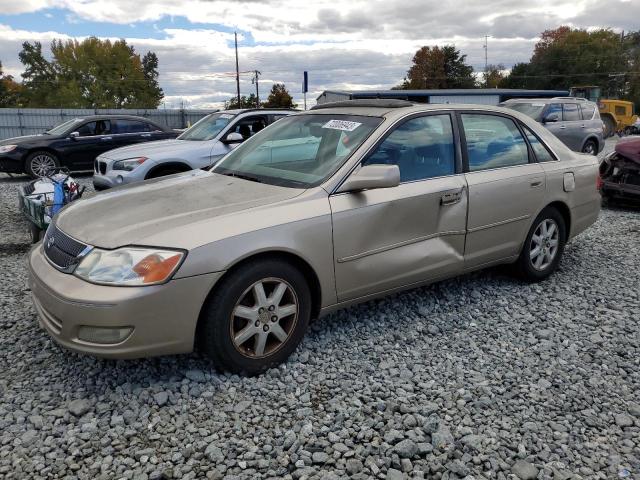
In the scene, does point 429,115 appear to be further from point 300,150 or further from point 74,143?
point 74,143

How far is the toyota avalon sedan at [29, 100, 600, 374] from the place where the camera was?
278 centimetres

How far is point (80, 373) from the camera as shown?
319 cm

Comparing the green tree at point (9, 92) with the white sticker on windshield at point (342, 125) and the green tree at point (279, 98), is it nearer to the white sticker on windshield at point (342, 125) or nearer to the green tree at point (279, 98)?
the green tree at point (279, 98)

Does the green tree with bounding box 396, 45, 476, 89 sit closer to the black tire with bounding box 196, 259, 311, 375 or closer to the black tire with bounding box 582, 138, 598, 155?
the black tire with bounding box 582, 138, 598, 155

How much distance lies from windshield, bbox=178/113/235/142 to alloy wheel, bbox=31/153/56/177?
447 centimetres

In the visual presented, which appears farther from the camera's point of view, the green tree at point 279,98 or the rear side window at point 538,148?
the green tree at point 279,98

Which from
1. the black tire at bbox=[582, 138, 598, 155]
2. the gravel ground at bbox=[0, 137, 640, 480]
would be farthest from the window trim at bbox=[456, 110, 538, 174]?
the black tire at bbox=[582, 138, 598, 155]

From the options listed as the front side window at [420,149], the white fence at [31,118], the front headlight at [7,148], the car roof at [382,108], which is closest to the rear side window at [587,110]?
the car roof at [382,108]

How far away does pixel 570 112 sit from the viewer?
1411 centimetres

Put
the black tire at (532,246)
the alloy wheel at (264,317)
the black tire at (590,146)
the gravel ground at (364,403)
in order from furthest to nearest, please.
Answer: the black tire at (590,146) → the black tire at (532,246) → the alloy wheel at (264,317) → the gravel ground at (364,403)

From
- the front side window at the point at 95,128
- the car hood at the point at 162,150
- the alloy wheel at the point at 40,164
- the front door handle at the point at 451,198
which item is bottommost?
the front door handle at the point at 451,198

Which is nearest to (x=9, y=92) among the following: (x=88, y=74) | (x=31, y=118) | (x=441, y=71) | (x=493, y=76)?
(x=88, y=74)

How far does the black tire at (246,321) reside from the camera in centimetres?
291

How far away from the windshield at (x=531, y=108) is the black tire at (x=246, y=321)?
11875 mm
